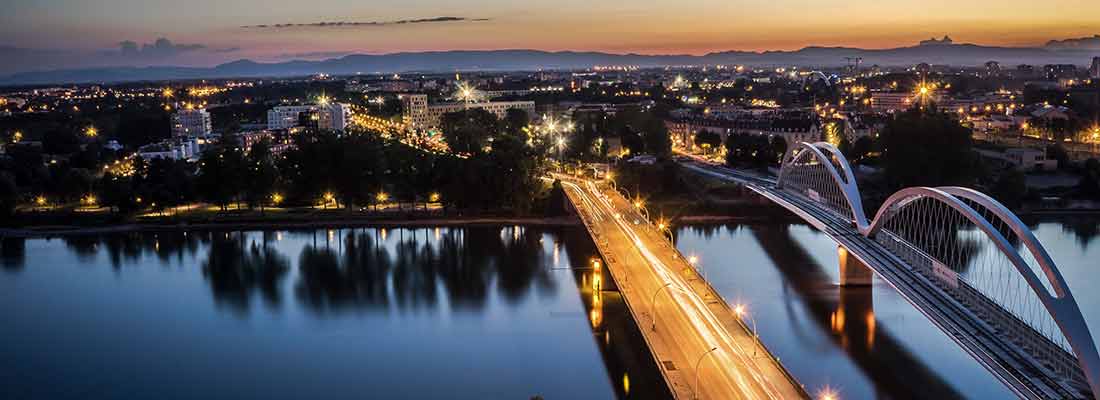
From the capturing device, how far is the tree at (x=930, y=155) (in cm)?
2484

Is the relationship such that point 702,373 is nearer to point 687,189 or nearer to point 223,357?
point 223,357

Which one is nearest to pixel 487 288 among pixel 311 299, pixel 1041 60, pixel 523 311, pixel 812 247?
pixel 523 311

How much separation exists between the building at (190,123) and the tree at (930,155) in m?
34.2

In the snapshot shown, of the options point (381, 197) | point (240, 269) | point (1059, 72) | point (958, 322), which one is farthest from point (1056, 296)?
point (1059, 72)

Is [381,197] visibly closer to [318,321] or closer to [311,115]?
[318,321]

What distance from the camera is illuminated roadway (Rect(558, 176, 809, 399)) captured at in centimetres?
947

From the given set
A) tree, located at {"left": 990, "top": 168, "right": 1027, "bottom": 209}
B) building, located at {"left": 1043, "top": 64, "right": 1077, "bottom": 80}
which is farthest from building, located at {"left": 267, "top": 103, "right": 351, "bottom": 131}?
building, located at {"left": 1043, "top": 64, "right": 1077, "bottom": 80}

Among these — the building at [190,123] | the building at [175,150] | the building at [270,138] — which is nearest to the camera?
the building at [175,150]

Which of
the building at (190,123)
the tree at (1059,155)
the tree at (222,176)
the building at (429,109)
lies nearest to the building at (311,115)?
the building at (190,123)

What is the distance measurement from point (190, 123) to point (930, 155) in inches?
1459

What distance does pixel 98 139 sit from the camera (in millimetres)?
43500

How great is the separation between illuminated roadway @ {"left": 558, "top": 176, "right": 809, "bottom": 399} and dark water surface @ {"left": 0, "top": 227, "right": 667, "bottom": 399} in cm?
79

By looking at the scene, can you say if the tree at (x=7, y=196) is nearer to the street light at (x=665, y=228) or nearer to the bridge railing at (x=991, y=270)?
the street light at (x=665, y=228)

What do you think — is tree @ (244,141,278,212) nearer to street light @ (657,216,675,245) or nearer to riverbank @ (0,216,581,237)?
riverbank @ (0,216,581,237)
